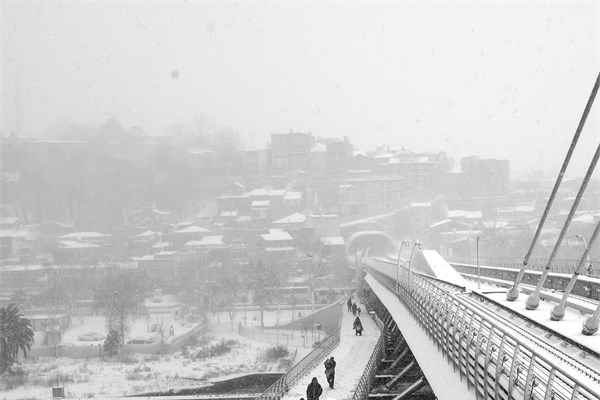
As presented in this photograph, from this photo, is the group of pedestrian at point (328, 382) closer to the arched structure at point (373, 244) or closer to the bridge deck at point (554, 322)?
the bridge deck at point (554, 322)

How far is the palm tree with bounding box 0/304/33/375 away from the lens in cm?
2445

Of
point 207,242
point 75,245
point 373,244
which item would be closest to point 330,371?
point 373,244

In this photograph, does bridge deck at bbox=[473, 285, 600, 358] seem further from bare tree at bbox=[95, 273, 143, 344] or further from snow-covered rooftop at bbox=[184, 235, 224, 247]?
snow-covered rooftop at bbox=[184, 235, 224, 247]

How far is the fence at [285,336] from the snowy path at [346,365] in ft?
33.3

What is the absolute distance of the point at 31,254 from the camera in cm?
5850

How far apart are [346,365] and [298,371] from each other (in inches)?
53.6

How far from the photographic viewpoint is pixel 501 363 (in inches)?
144

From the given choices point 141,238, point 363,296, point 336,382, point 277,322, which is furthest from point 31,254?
point 336,382

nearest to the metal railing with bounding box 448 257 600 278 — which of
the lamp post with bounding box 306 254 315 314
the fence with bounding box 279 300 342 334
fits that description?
the fence with bounding box 279 300 342 334

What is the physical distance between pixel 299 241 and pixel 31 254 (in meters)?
22.2

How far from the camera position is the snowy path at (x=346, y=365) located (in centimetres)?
893

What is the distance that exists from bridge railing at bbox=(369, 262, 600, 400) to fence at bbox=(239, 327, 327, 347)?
65.9 feet

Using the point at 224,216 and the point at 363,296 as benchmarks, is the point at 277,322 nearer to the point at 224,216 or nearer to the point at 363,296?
the point at 363,296

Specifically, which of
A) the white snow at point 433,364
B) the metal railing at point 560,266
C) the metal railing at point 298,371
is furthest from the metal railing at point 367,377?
the metal railing at point 560,266
